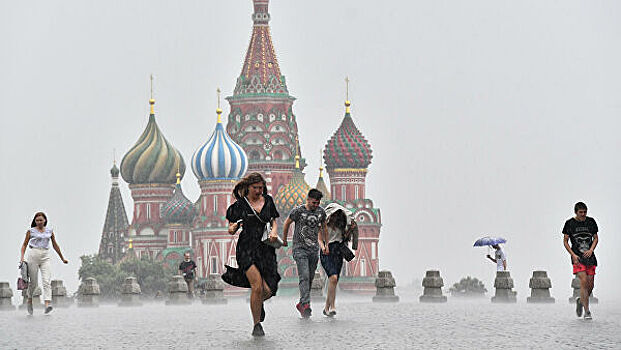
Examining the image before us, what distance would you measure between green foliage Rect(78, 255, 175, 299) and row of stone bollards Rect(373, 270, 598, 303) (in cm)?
4987

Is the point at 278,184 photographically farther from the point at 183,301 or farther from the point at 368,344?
the point at 368,344

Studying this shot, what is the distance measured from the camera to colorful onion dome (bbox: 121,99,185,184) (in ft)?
322

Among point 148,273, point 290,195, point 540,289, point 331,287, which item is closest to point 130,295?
point 540,289

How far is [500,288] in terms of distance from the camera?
29031 mm

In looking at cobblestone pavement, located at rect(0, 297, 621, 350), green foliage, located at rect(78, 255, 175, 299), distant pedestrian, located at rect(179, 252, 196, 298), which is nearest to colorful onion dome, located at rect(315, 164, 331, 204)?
green foliage, located at rect(78, 255, 175, 299)

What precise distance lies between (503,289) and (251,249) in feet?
44.0

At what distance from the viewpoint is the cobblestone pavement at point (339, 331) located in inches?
615

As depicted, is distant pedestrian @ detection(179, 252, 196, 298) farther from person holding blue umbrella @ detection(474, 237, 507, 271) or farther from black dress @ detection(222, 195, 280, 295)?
black dress @ detection(222, 195, 280, 295)

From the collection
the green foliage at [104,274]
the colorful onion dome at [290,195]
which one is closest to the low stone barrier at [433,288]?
the green foliage at [104,274]

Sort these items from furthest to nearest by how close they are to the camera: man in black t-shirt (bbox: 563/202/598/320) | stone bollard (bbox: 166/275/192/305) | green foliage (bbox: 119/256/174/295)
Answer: green foliage (bbox: 119/256/174/295) → stone bollard (bbox: 166/275/192/305) → man in black t-shirt (bbox: 563/202/598/320)

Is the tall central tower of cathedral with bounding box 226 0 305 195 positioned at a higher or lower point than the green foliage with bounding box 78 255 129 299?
higher

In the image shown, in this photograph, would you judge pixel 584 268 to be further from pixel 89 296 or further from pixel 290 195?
pixel 290 195

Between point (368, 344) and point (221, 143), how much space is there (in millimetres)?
75541

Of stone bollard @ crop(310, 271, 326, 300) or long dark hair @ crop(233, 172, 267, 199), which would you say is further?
stone bollard @ crop(310, 271, 326, 300)
